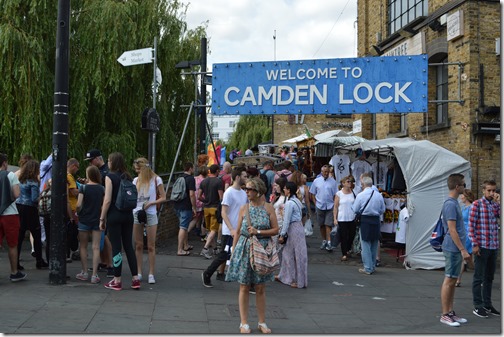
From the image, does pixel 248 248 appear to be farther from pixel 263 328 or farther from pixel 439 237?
pixel 439 237

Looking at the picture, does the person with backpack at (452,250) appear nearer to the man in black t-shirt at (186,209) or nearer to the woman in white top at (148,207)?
the woman in white top at (148,207)

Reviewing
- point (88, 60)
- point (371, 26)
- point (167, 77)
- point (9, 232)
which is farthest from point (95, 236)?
point (371, 26)

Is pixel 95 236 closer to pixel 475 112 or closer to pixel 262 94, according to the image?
pixel 262 94

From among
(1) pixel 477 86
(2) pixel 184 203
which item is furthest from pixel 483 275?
(1) pixel 477 86

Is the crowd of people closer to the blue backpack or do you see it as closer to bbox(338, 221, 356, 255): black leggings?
the blue backpack

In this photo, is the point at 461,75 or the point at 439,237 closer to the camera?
the point at 439,237

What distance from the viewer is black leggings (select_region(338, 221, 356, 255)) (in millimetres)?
12617

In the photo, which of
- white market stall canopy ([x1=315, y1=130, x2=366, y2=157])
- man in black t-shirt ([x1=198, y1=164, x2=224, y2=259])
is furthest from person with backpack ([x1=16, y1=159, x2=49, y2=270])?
white market stall canopy ([x1=315, y1=130, x2=366, y2=157])

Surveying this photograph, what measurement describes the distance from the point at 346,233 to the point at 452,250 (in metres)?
4.92

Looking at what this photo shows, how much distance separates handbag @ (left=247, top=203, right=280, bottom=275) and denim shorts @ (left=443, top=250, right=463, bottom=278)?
237 centimetres

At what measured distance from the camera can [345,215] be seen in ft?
41.2

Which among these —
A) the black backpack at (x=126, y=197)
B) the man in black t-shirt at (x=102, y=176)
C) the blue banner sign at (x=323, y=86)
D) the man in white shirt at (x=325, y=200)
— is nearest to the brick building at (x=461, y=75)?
the blue banner sign at (x=323, y=86)

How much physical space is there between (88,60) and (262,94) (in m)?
5.22

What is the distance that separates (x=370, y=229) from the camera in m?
11.3
